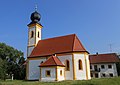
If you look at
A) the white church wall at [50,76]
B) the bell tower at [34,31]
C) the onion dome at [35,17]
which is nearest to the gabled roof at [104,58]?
the bell tower at [34,31]

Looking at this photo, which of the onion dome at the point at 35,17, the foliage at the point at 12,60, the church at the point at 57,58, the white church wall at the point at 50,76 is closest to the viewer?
the white church wall at the point at 50,76

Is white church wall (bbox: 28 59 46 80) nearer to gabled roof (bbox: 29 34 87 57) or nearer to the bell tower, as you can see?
gabled roof (bbox: 29 34 87 57)

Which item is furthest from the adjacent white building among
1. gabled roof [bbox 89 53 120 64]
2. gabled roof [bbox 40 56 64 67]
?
gabled roof [bbox 40 56 64 67]

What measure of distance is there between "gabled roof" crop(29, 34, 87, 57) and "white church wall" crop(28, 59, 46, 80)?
4.99 ft

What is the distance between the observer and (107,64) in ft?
150

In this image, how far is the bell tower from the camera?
118ft

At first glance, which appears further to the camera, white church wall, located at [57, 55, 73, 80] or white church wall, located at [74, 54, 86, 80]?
white church wall, located at [57, 55, 73, 80]

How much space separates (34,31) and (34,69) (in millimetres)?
9428

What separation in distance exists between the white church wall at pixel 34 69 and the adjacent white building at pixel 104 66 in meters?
21.3

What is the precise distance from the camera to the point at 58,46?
31.5 m

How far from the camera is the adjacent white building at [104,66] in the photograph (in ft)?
148

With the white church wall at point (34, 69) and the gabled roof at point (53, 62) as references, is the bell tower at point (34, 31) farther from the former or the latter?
the gabled roof at point (53, 62)

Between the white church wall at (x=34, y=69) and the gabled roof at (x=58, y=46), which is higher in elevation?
the gabled roof at (x=58, y=46)

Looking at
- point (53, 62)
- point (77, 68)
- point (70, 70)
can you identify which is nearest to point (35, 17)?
point (53, 62)
